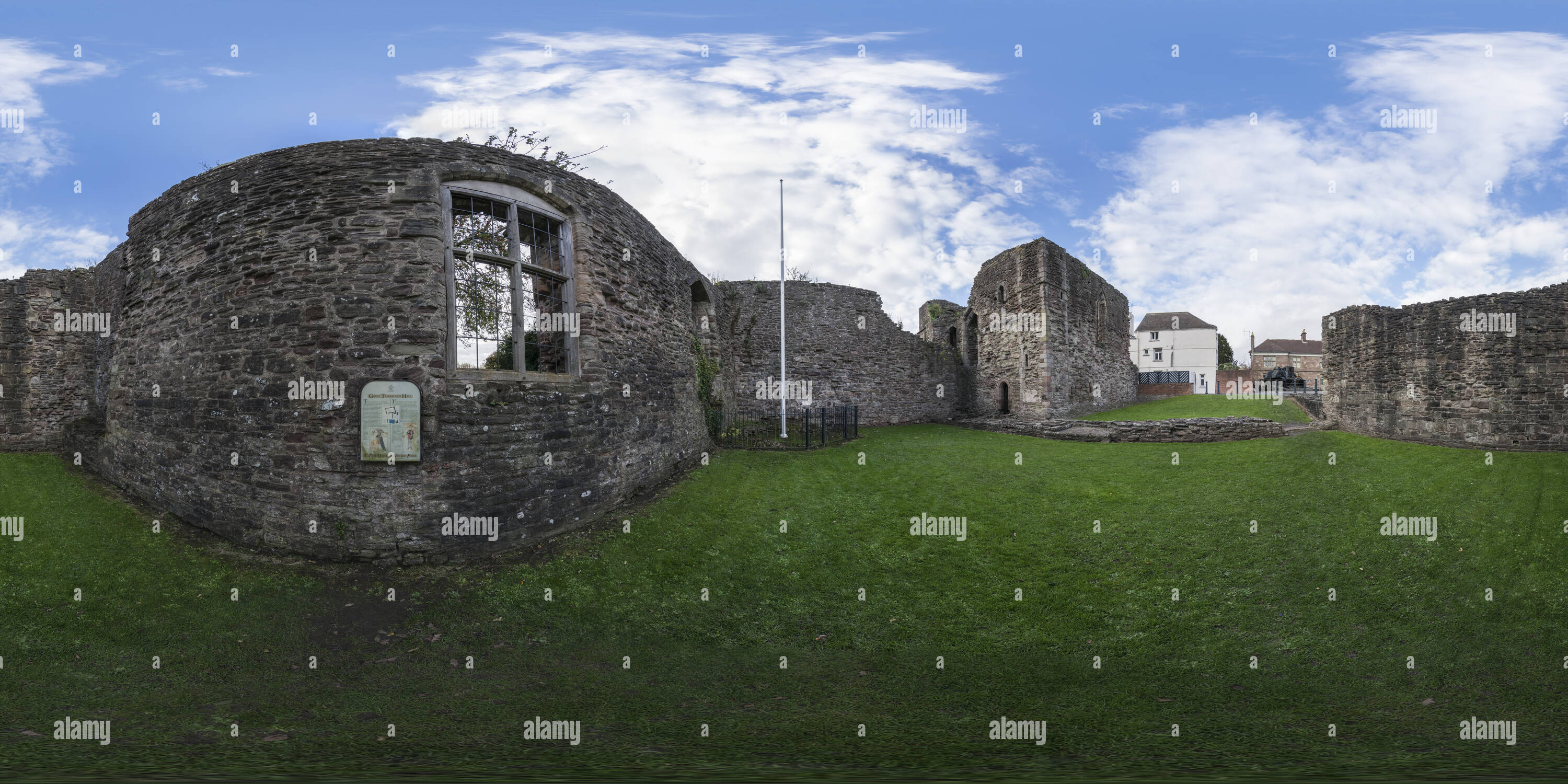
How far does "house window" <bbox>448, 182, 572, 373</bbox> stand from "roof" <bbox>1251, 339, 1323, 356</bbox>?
7319 cm

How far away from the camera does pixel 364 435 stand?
762 cm

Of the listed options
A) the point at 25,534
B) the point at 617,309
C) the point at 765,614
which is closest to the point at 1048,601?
the point at 765,614

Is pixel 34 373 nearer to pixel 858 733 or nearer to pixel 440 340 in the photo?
pixel 440 340

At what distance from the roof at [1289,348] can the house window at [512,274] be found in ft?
240

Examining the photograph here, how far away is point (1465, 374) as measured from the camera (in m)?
14.5

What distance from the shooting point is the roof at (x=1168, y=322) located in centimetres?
5609

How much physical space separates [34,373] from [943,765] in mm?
18364

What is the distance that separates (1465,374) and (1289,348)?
57356 millimetres
